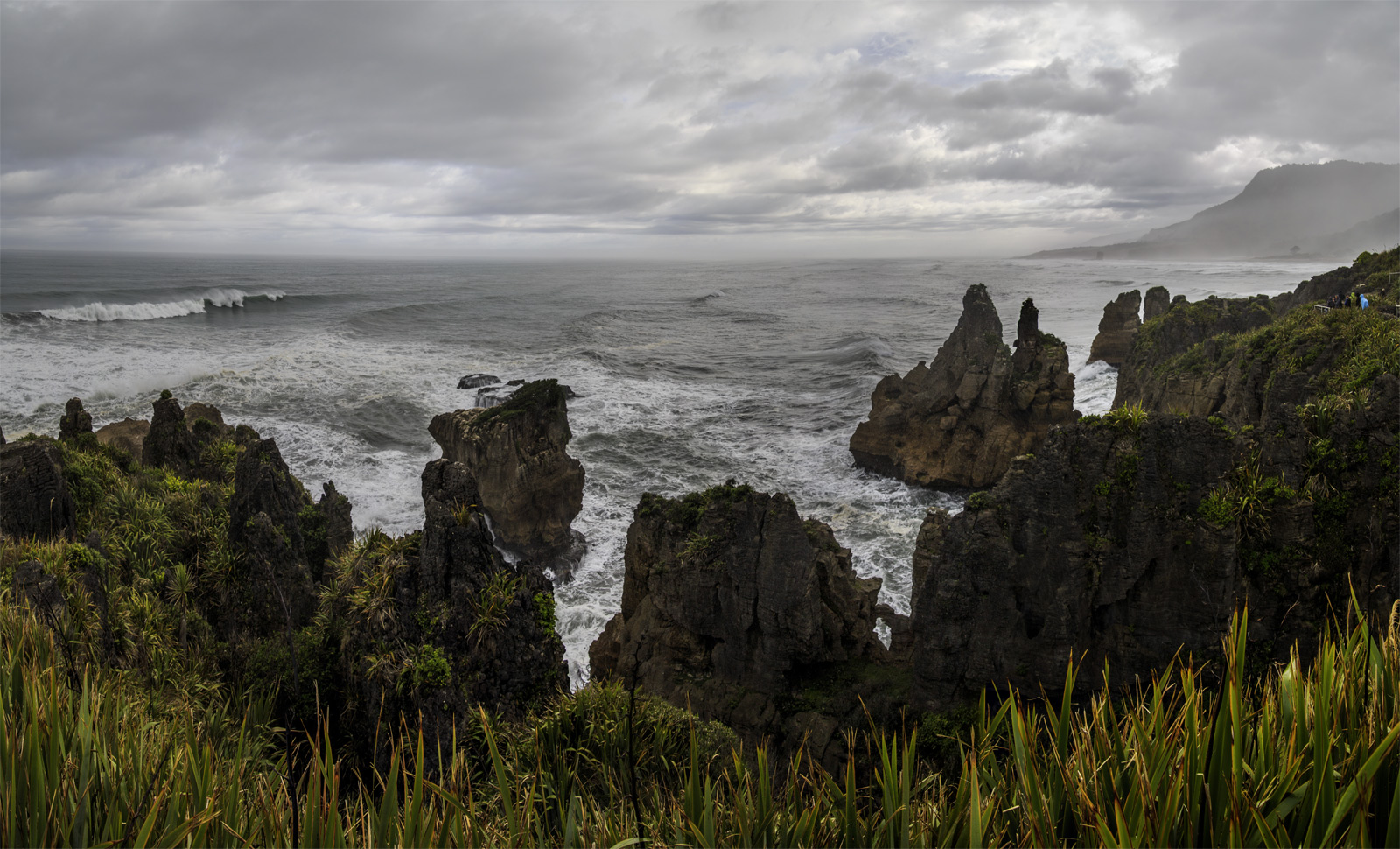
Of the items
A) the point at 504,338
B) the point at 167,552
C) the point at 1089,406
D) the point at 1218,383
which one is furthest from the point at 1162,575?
the point at 504,338

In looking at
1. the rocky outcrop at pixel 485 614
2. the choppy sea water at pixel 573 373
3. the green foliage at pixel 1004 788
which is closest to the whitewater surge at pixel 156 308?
the choppy sea water at pixel 573 373

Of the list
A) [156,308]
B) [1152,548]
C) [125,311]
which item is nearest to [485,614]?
[1152,548]

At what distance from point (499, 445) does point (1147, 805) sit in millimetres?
21271

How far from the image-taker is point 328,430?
33719 millimetres

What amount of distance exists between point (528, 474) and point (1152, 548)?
1694 centimetres

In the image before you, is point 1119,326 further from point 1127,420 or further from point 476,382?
point 476,382

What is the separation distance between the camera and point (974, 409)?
1096 inches

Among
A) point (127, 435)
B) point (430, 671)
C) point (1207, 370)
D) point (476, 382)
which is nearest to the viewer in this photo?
point (430, 671)

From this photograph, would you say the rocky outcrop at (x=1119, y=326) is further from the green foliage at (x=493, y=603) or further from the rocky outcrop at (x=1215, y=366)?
the green foliage at (x=493, y=603)

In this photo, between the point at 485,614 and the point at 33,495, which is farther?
the point at 33,495

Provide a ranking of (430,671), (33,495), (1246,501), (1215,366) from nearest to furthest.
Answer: (430,671) < (1246,501) < (33,495) < (1215,366)

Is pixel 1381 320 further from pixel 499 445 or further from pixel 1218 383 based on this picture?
pixel 499 445

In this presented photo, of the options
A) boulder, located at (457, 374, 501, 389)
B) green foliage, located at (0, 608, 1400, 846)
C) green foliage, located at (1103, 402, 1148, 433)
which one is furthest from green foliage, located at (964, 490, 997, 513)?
boulder, located at (457, 374, 501, 389)

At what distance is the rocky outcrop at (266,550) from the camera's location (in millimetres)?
11312
